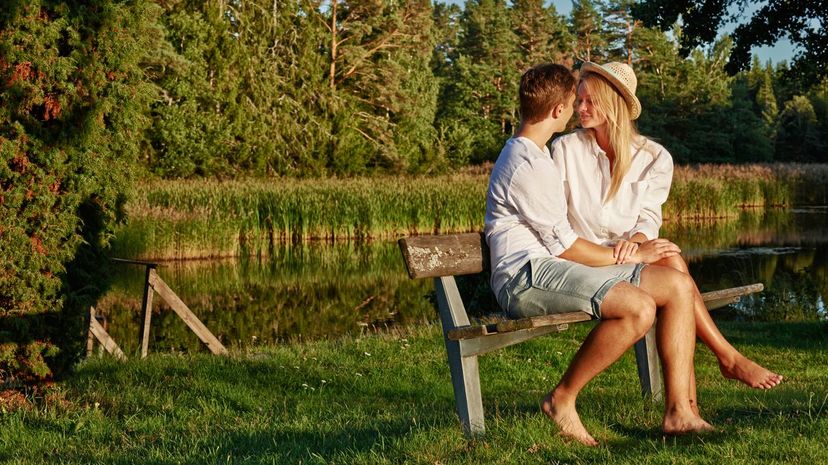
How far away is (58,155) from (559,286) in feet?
9.80

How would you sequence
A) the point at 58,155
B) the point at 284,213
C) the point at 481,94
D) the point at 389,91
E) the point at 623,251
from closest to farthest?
the point at 623,251 < the point at 58,155 < the point at 284,213 < the point at 389,91 < the point at 481,94

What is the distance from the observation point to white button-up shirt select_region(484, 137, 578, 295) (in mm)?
3912

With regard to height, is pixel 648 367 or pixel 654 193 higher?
pixel 654 193

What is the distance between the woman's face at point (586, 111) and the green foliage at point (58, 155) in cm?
264

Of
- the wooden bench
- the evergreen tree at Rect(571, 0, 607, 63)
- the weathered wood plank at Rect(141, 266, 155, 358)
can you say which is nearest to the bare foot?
the wooden bench

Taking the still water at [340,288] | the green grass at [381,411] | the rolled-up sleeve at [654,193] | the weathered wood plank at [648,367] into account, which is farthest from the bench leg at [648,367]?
the still water at [340,288]

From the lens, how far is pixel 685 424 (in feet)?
12.1

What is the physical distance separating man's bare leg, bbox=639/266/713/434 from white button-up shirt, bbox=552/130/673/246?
1.91ft

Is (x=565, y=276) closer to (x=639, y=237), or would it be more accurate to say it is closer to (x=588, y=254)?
(x=588, y=254)

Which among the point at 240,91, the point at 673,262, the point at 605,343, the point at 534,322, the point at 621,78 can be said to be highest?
the point at 240,91

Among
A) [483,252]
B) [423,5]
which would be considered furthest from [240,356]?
[423,5]

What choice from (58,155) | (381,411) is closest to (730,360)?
(381,411)

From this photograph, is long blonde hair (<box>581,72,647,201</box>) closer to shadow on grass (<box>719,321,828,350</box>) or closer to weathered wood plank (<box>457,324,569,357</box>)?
weathered wood plank (<box>457,324,569,357</box>)

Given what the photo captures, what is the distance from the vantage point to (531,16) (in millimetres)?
53812
